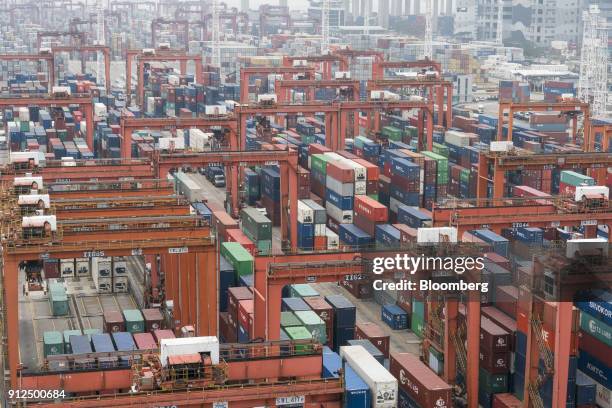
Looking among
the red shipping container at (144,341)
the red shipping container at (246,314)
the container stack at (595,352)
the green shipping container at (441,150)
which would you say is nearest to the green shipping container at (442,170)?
the green shipping container at (441,150)

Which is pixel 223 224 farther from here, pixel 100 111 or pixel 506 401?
pixel 100 111

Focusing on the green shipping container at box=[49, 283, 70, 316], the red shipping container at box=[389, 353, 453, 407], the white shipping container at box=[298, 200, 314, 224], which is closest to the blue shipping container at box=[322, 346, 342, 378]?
the red shipping container at box=[389, 353, 453, 407]

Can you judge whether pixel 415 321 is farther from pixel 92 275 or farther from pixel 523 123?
pixel 523 123

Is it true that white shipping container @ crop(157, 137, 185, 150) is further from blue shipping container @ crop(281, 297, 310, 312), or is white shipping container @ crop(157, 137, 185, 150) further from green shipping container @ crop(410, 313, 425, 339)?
green shipping container @ crop(410, 313, 425, 339)

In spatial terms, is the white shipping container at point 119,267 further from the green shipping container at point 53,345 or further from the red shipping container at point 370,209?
the red shipping container at point 370,209

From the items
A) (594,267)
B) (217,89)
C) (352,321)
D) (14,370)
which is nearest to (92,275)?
(352,321)

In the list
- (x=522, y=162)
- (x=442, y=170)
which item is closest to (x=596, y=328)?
(x=522, y=162)
